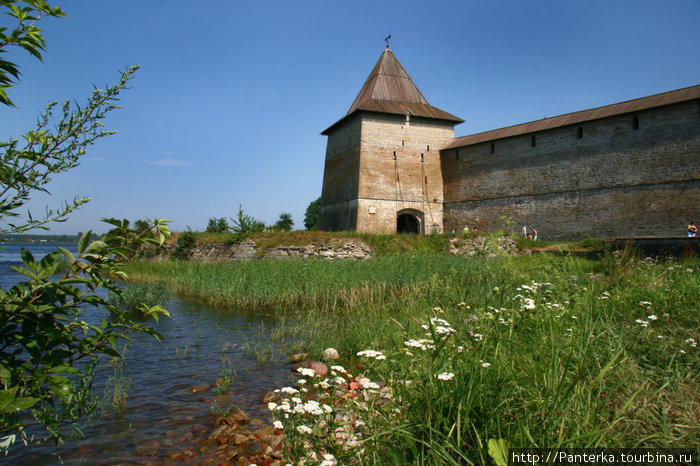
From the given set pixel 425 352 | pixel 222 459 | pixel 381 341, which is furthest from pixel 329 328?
pixel 425 352

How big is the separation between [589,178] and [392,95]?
1212 cm

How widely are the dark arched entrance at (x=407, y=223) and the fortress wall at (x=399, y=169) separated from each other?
5.13ft

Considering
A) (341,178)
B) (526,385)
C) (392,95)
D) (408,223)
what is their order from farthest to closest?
(408,223)
(341,178)
(392,95)
(526,385)

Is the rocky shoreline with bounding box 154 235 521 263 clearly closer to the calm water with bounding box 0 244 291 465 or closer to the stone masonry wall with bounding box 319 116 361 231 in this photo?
the stone masonry wall with bounding box 319 116 361 231

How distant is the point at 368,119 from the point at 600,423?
2342 cm

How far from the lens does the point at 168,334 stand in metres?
7.32

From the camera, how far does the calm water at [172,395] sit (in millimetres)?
3430

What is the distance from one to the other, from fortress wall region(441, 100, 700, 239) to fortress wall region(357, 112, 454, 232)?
100 centimetres

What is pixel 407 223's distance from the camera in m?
26.9

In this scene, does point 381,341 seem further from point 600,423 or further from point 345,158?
point 345,158

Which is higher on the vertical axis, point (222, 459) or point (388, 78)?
point (388, 78)

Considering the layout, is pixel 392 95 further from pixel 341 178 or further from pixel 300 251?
pixel 300 251

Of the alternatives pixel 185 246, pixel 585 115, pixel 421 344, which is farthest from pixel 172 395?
pixel 585 115

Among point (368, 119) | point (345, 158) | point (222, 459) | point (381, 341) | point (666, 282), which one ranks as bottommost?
point (222, 459)
